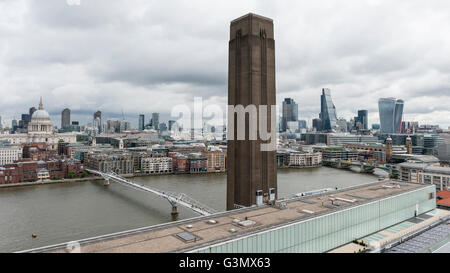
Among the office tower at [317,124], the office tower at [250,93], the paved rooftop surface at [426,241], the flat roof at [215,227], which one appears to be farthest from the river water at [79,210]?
the office tower at [317,124]

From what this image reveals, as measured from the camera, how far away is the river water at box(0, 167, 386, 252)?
15.5 m

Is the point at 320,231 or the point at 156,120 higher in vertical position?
the point at 156,120

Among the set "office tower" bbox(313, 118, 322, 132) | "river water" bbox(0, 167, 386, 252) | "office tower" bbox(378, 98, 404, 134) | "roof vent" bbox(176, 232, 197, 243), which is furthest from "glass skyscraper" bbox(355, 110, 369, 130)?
"roof vent" bbox(176, 232, 197, 243)

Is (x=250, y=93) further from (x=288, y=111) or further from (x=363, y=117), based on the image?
(x=363, y=117)

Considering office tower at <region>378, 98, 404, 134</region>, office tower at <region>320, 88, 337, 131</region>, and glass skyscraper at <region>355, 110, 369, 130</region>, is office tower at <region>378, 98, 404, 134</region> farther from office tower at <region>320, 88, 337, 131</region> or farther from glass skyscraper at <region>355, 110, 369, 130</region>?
glass skyscraper at <region>355, 110, 369, 130</region>

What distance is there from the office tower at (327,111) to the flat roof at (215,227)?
11949cm

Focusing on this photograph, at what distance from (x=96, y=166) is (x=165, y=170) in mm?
9779

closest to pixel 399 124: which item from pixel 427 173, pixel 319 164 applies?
pixel 319 164

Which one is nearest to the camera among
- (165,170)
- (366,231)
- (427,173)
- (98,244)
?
(98,244)

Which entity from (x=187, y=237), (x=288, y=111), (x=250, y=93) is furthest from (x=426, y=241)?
(x=288, y=111)

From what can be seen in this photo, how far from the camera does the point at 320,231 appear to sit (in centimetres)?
1058

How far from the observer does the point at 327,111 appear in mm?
128750

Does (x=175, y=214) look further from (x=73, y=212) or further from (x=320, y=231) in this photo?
(x=320, y=231)

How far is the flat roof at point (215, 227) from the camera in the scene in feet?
26.8
